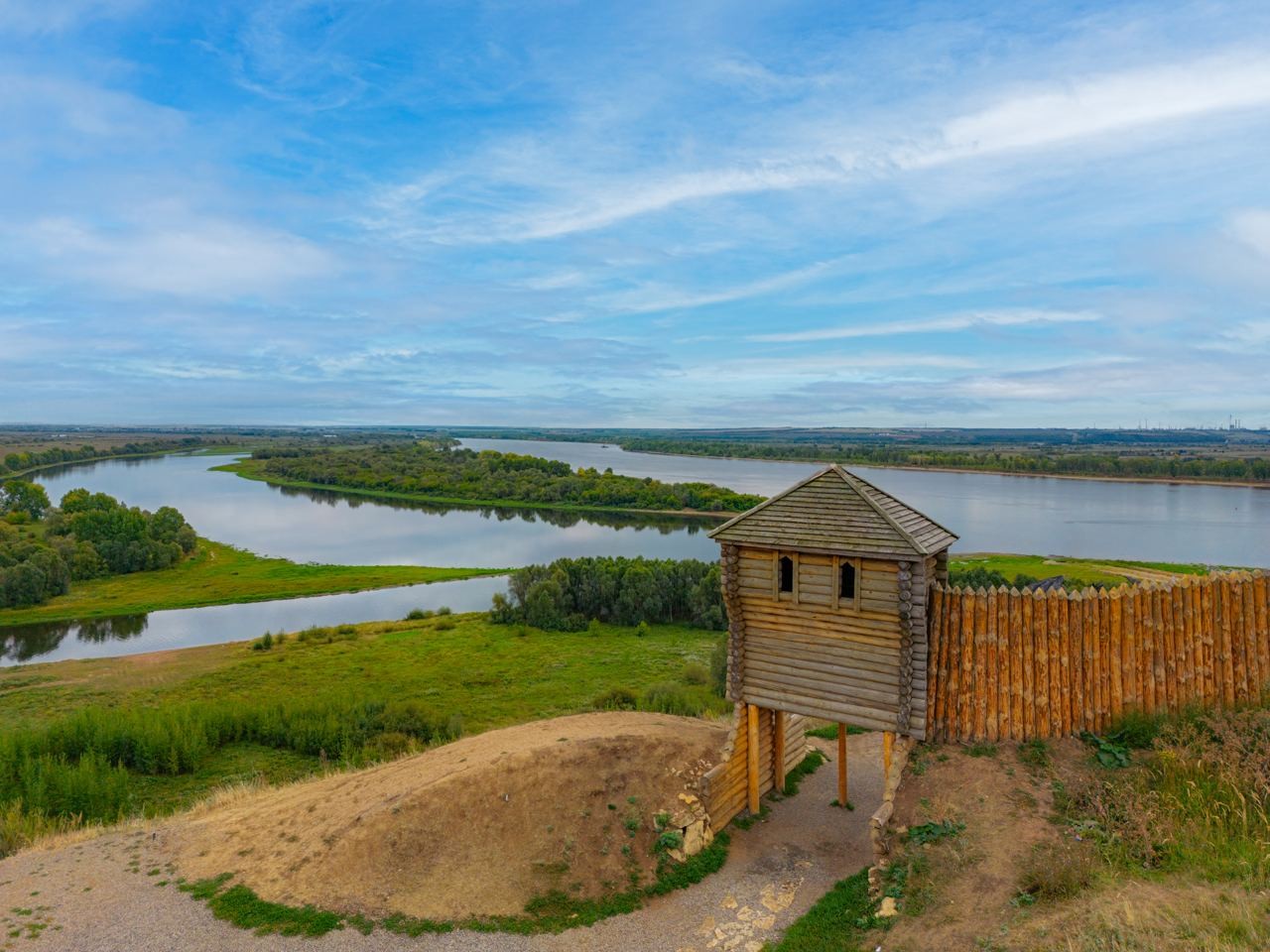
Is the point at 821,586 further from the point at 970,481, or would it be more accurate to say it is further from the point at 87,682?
the point at 970,481

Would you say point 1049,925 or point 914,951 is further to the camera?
point 914,951

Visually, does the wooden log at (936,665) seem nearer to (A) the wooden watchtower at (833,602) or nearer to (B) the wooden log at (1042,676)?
(A) the wooden watchtower at (833,602)

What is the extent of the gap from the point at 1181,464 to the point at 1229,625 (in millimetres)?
112096

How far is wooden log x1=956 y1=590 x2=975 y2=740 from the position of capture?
9.62 meters

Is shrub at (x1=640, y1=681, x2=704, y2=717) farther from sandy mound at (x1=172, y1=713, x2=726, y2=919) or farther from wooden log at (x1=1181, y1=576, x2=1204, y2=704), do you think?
wooden log at (x1=1181, y1=576, x2=1204, y2=704)

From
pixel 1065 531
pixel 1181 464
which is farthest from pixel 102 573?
pixel 1181 464

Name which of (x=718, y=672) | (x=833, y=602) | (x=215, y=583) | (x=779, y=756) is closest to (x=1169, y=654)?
(x=833, y=602)

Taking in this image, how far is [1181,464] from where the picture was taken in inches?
3868

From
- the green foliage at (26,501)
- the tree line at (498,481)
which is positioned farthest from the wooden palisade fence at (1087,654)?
the green foliage at (26,501)

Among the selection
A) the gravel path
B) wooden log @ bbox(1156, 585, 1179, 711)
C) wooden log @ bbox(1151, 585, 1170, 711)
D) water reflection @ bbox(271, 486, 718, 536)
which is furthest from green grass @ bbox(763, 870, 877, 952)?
water reflection @ bbox(271, 486, 718, 536)

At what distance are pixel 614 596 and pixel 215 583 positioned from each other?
2704 centimetres

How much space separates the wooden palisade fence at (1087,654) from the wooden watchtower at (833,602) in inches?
19.9

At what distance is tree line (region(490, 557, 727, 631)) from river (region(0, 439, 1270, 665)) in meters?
6.35

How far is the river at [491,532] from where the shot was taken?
38781 millimetres
